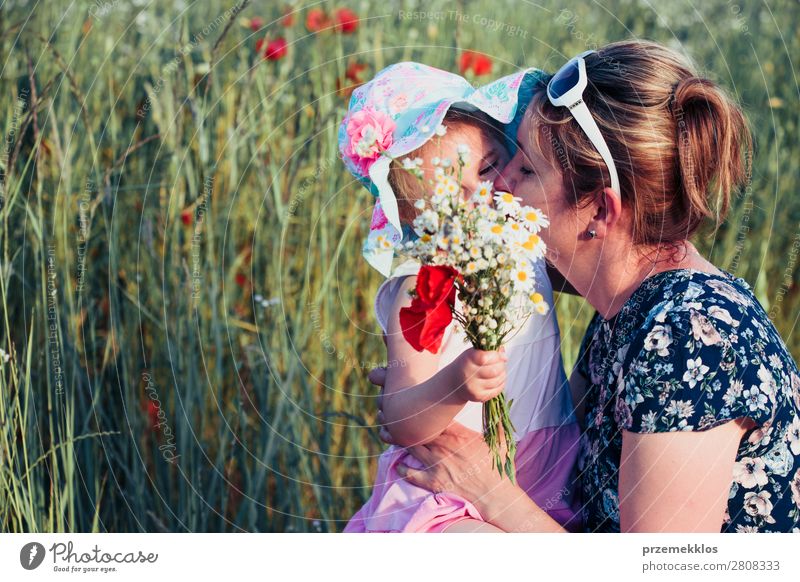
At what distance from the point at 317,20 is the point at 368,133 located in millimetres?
928

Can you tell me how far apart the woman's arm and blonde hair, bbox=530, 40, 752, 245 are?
35 centimetres

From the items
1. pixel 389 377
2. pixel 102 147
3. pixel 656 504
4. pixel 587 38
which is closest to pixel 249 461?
pixel 389 377

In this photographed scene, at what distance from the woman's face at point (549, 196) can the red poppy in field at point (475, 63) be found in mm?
875

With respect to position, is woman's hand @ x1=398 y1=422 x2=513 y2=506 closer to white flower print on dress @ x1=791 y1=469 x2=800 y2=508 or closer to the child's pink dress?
the child's pink dress

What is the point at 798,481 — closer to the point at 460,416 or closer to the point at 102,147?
the point at 460,416

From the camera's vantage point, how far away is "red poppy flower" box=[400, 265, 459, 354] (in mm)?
1146

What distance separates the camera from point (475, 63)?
2.40 m

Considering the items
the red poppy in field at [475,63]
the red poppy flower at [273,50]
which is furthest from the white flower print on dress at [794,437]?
the red poppy flower at [273,50]

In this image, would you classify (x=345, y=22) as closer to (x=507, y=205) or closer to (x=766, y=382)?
(x=507, y=205)

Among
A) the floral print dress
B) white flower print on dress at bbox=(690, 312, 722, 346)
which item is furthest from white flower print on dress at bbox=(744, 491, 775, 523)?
white flower print on dress at bbox=(690, 312, 722, 346)

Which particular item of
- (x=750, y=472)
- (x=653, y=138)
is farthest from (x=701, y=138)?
(x=750, y=472)

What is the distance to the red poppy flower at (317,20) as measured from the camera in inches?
88.9

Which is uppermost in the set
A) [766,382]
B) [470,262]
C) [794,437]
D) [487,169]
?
[487,169]
